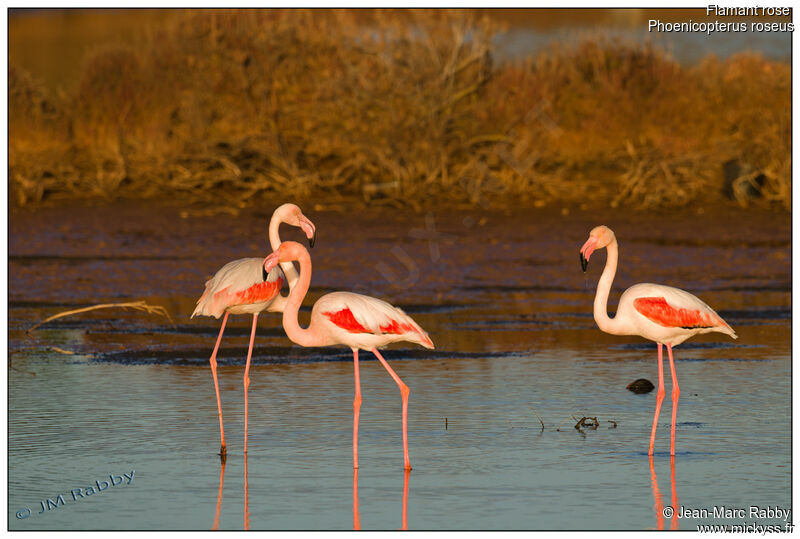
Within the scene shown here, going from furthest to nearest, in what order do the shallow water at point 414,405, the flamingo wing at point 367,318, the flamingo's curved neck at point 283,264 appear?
the flamingo's curved neck at point 283,264 → the flamingo wing at point 367,318 → the shallow water at point 414,405

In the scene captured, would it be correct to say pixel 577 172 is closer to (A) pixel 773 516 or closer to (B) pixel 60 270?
(B) pixel 60 270

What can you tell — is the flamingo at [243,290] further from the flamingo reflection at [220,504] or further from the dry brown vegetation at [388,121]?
the dry brown vegetation at [388,121]

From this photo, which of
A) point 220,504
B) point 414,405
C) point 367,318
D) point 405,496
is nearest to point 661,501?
point 405,496

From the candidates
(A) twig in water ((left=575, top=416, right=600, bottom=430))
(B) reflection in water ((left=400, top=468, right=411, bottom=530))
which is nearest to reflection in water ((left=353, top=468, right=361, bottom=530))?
(B) reflection in water ((left=400, top=468, right=411, bottom=530))

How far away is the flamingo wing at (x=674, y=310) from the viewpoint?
8.02 metres

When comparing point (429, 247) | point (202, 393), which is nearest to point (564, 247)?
point (429, 247)

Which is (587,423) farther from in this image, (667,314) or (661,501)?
(661,501)

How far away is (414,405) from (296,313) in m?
1.44

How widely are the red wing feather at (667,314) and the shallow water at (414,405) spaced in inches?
24.3

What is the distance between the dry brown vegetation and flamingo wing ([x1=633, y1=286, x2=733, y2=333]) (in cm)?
1257

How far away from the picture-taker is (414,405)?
8828mm

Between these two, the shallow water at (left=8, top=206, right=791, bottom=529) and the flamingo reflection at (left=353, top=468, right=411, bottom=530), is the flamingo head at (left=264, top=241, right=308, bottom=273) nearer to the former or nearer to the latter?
the shallow water at (left=8, top=206, right=791, bottom=529)

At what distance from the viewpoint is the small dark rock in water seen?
30.6ft

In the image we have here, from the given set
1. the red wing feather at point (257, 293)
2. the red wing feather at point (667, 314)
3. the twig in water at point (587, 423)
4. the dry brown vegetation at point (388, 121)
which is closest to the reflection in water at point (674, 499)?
the twig in water at point (587, 423)
